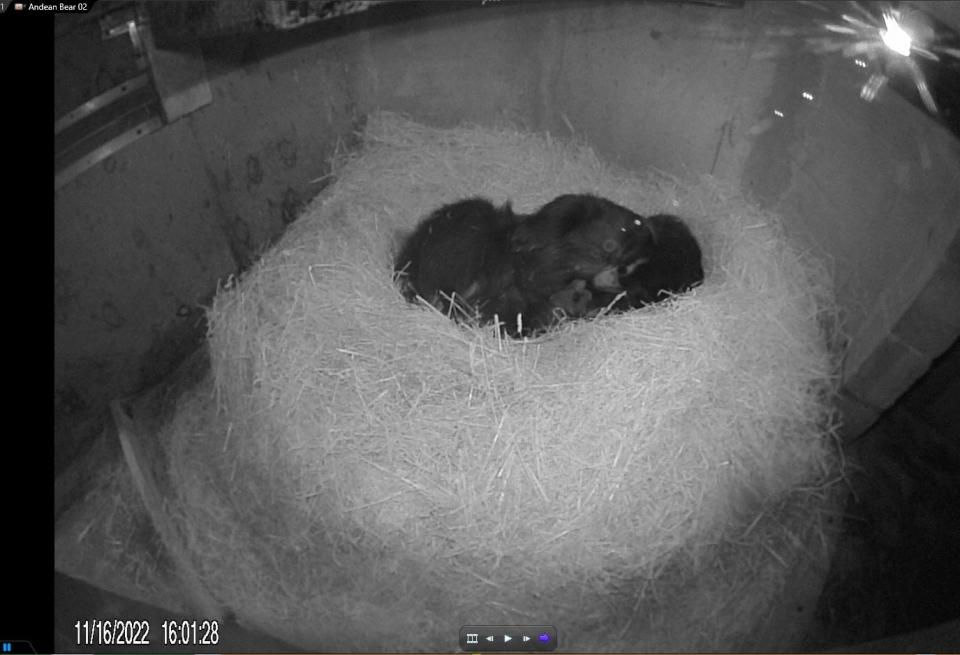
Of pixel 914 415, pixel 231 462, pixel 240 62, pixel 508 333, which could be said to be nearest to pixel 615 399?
pixel 508 333

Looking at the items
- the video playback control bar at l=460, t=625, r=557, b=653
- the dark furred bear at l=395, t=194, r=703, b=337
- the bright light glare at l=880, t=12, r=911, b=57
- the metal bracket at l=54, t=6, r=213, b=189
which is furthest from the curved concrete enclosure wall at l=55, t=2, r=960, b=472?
the video playback control bar at l=460, t=625, r=557, b=653

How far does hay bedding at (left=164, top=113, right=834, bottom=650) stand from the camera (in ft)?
7.11

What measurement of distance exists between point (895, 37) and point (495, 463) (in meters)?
2.12

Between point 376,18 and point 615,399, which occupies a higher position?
point 376,18

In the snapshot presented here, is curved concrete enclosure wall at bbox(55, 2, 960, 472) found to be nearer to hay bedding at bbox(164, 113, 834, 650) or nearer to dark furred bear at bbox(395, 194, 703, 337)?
hay bedding at bbox(164, 113, 834, 650)

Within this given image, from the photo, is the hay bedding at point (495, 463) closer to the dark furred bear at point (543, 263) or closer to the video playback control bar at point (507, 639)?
the dark furred bear at point (543, 263)

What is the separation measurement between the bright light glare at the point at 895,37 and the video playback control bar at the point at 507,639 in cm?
232

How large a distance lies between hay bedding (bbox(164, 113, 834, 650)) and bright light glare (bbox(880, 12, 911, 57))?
1.02 metres

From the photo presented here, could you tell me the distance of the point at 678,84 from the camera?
10.4 feet

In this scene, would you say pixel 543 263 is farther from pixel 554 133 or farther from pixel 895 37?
pixel 895 37

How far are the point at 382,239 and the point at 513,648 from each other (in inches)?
77.6

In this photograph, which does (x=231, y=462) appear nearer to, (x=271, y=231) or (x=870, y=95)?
(x=271, y=231)

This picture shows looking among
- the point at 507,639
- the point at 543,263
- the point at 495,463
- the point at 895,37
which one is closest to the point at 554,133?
the point at 543,263

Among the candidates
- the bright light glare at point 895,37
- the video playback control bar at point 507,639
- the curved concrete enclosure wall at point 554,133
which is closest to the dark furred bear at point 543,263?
the curved concrete enclosure wall at point 554,133
